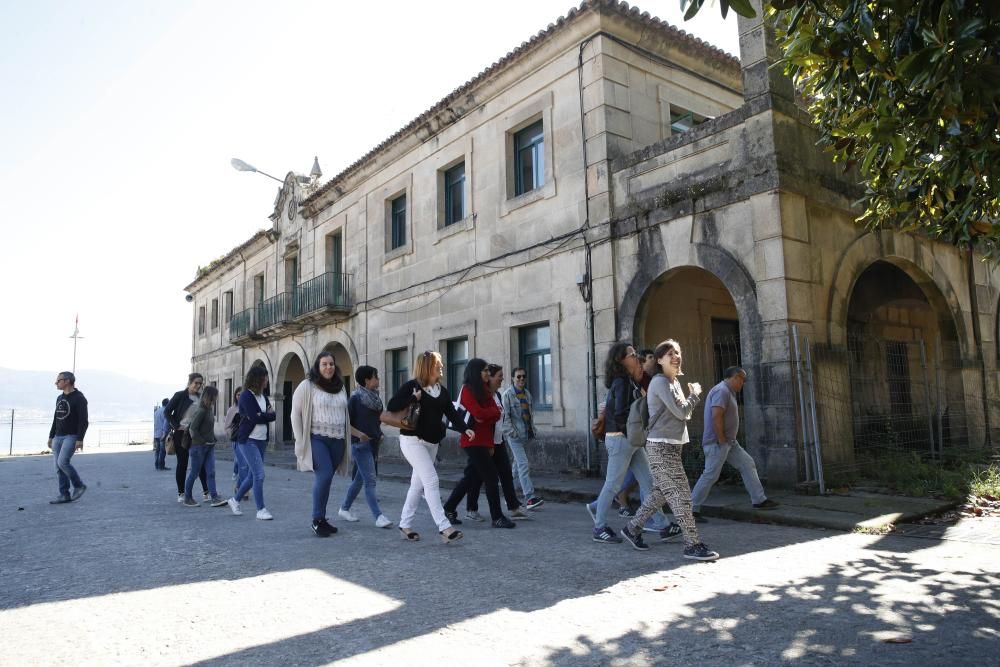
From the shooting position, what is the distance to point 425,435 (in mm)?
6496

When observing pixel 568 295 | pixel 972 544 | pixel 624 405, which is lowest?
pixel 972 544

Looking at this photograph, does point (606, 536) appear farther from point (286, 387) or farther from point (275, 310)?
point (286, 387)

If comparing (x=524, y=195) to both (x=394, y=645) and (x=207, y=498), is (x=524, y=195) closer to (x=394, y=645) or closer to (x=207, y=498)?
(x=207, y=498)

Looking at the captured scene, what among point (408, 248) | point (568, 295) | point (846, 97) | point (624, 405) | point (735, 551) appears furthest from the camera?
point (408, 248)

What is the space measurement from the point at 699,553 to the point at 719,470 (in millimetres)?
1816

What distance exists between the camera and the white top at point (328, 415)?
701 centimetres

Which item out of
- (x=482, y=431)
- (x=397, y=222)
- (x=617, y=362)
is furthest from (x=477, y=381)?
(x=397, y=222)

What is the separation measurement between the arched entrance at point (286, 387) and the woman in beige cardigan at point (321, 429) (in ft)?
55.1

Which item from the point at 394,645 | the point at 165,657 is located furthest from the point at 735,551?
the point at 165,657

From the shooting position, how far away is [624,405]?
6.60 meters

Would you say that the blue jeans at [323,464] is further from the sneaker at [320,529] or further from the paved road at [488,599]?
the paved road at [488,599]

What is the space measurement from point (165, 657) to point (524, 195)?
11.0 meters

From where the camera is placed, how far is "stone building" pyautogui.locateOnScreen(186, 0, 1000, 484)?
954cm

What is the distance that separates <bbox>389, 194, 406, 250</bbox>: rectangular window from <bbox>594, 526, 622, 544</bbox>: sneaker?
1260 cm
